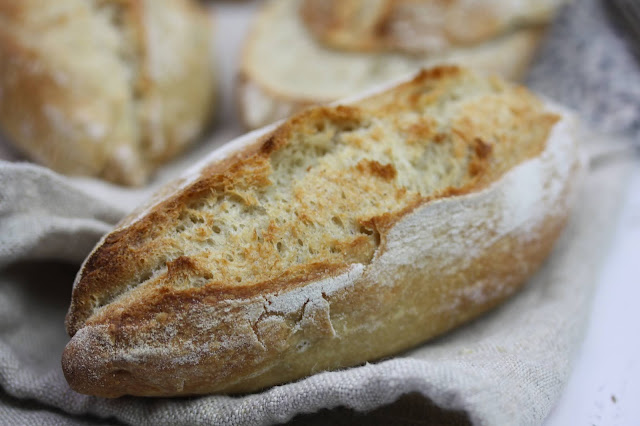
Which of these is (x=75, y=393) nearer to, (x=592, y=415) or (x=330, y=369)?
(x=330, y=369)

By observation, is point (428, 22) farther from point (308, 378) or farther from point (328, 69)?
point (308, 378)

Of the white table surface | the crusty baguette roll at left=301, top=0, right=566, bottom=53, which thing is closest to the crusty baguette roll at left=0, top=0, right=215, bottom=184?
the crusty baguette roll at left=301, top=0, right=566, bottom=53

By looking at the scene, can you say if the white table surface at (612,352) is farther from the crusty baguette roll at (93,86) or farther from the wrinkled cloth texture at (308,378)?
the crusty baguette roll at (93,86)

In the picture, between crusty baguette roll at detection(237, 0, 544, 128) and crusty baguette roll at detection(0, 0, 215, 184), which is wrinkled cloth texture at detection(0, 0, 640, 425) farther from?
crusty baguette roll at detection(237, 0, 544, 128)

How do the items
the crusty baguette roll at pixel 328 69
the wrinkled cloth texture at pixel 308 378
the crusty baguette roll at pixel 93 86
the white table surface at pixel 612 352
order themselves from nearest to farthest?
the wrinkled cloth texture at pixel 308 378
the white table surface at pixel 612 352
the crusty baguette roll at pixel 93 86
the crusty baguette roll at pixel 328 69

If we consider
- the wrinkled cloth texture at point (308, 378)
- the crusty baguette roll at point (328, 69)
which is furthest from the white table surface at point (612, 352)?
the crusty baguette roll at point (328, 69)

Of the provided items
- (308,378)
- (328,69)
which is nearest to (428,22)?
(328,69)
